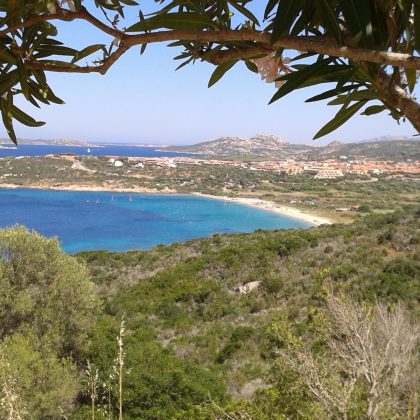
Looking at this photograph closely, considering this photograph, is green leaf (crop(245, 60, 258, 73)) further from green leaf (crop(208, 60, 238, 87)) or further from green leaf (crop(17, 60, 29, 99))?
green leaf (crop(17, 60, 29, 99))

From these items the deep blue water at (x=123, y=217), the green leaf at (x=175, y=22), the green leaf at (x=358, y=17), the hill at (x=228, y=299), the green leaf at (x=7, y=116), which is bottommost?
the deep blue water at (x=123, y=217)

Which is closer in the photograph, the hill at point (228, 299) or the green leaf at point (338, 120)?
the green leaf at point (338, 120)

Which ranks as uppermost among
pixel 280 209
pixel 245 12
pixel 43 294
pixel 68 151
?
pixel 68 151

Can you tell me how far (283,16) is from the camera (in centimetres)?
53

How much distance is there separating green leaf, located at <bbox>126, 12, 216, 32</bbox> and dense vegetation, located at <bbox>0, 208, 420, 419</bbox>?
0.86 metres

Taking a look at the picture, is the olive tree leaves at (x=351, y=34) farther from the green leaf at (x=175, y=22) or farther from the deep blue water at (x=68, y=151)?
the deep blue water at (x=68, y=151)

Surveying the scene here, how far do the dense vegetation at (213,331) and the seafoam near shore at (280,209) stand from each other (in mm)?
18309

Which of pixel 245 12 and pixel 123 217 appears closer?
pixel 245 12

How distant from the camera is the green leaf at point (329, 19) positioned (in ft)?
1.77

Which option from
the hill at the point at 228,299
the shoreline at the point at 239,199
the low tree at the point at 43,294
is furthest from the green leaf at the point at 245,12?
the shoreline at the point at 239,199

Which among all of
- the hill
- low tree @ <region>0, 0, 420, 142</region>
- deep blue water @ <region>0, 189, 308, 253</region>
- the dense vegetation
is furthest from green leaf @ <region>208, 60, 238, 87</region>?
deep blue water @ <region>0, 189, 308, 253</region>

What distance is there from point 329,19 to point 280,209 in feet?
121

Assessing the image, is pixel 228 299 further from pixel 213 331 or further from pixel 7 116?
pixel 7 116

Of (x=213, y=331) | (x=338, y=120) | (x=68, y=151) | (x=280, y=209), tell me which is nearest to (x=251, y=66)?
(x=338, y=120)
